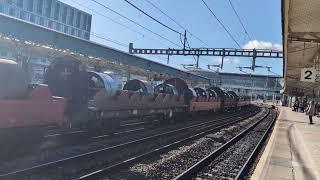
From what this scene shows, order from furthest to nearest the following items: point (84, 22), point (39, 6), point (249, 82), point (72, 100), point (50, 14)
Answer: point (249, 82), point (84, 22), point (50, 14), point (39, 6), point (72, 100)

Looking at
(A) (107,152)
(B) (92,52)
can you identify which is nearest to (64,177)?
(A) (107,152)

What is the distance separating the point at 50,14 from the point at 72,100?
334 feet

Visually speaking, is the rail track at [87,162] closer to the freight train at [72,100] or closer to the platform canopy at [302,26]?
the freight train at [72,100]

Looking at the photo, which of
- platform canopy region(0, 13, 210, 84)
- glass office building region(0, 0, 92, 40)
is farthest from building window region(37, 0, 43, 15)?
platform canopy region(0, 13, 210, 84)

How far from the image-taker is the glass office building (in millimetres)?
100938

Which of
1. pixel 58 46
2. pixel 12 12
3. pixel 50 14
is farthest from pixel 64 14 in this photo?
pixel 58 46

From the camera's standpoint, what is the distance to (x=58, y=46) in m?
31.7

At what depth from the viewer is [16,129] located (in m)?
10.9

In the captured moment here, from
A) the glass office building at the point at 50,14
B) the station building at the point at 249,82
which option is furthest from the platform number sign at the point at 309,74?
the station building at the point at 249,82

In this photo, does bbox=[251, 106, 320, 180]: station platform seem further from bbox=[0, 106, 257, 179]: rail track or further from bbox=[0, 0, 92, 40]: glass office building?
bbox=[0, 0, 92, 40]: glass office building

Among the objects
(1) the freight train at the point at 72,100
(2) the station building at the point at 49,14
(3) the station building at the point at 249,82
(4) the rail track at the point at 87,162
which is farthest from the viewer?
(3) the station building at the point at 249,82

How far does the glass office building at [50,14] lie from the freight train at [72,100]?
7502 centimetres

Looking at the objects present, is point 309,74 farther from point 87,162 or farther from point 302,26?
point 87,162

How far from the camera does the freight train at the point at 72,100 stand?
11.0 m
